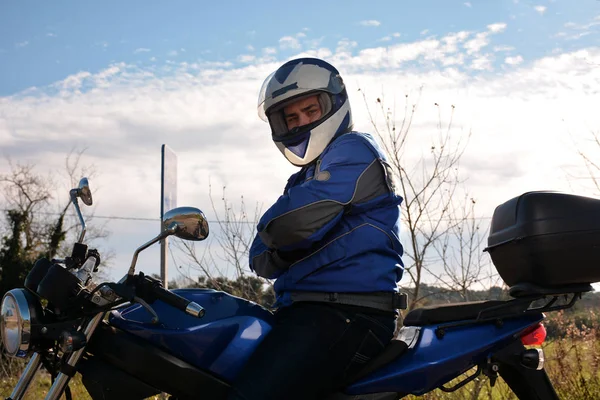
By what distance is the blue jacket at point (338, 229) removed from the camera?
9.45 ft

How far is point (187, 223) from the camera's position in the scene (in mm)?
2668

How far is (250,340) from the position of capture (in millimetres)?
2893

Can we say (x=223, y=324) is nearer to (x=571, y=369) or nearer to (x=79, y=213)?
(x=79, y=213)

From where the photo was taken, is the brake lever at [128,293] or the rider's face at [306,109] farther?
the rider's face at [306,109]

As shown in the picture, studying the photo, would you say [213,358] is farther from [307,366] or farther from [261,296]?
[261,296]

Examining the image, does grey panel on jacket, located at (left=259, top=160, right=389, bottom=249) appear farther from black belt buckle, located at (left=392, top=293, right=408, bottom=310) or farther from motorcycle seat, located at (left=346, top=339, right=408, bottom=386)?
motorcycle seat, located at (left=346, top=339, right=408, bottom=386)

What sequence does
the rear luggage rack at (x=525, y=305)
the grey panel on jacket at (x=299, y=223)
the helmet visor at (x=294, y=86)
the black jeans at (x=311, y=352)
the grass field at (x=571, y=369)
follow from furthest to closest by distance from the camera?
the grass field at (x=571, y=369)
the helmet visor at (x=294, y=86)
the rear luggage rack at (x=525, y=305)
the grey panel on jacket at (x=299, y=223)
the black jeans at (x=311, y=352)

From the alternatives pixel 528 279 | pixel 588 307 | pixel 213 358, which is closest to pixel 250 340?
pixel 213 358

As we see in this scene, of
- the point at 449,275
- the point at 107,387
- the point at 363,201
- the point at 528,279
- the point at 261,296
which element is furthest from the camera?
the point at 261,296

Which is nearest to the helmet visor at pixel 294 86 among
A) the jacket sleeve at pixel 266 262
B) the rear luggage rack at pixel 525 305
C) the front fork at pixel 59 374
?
the jacket sleeve at pixel 266 262

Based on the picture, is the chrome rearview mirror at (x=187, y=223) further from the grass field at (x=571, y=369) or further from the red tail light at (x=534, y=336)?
the grass field at (x=571, y=369)

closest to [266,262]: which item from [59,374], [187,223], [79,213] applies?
[187,223]

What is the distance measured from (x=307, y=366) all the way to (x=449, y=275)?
4.89 m

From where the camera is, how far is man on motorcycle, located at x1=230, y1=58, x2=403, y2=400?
2.78 m
